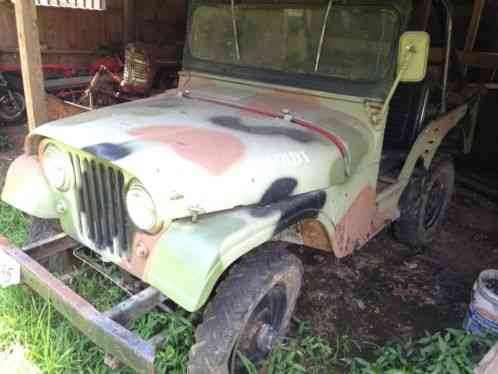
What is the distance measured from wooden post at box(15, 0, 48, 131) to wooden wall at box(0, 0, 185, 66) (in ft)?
15.0

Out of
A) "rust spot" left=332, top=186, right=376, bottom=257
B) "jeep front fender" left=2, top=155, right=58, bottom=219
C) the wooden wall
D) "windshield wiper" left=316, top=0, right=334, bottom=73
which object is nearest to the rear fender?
"rust spot" left=332, top=186, right=376, bottom=257

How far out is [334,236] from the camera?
2.24m

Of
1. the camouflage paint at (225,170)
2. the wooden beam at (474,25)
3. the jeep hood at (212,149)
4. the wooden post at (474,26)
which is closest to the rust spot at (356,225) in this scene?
the camouflage paint at (225,170)

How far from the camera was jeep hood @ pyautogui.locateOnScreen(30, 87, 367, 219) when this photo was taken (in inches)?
64.6

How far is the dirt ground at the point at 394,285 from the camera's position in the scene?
2709 millimetres

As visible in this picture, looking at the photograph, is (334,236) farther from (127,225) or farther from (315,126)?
(127,225)

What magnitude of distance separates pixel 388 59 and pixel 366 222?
3.01 feet

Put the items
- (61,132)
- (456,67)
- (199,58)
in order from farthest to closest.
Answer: (456,67), (199,58), (61,132)

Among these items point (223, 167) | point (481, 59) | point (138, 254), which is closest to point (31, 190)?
point (138, 254)

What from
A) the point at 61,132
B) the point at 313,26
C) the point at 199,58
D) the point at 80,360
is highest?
the point at 313,26

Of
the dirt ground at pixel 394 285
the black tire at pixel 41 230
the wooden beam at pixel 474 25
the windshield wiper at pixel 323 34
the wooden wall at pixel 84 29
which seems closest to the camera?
the windshield wiper at pixel 323 34

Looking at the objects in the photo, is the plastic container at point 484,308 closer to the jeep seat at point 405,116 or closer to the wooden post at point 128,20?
the jeep seat at point 405,116

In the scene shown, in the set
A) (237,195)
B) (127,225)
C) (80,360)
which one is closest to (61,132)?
(127,225)

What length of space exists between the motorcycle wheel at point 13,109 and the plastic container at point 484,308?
20.8 ft
